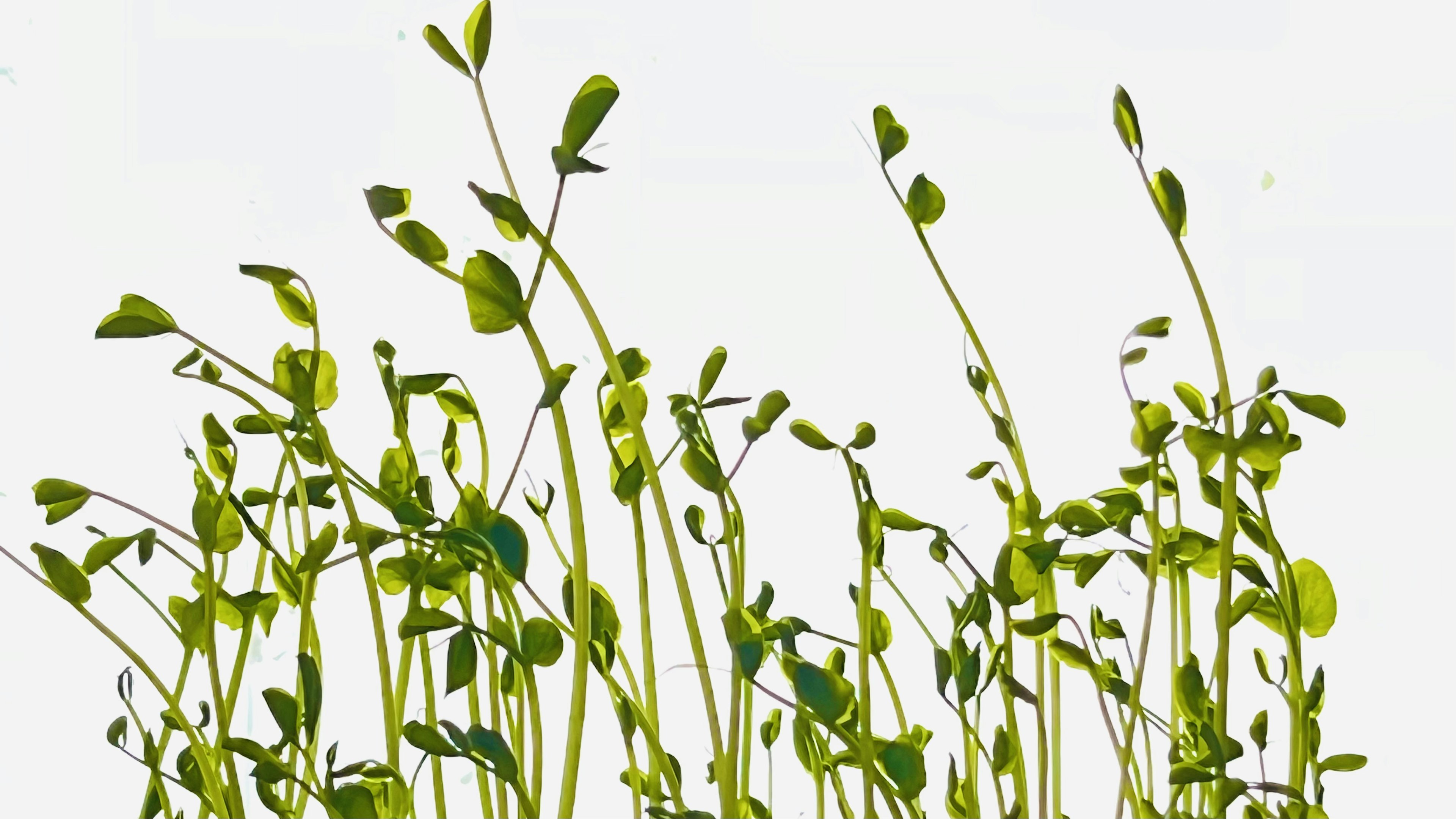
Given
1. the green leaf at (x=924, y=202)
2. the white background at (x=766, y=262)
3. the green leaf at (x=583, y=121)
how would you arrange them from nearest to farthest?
the green leaf at (x=583, y=121)
the green leaf at (x=924, y=202)
the white background at (x=766, y=262)

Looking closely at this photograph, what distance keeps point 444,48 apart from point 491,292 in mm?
104

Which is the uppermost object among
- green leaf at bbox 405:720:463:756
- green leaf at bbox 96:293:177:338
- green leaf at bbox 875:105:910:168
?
green leaf at bbox 875:105:910:168

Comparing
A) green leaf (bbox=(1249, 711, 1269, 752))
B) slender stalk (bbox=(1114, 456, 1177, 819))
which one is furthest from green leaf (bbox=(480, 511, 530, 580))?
green leaf (bbox=(1249, 711, 1269, 752))

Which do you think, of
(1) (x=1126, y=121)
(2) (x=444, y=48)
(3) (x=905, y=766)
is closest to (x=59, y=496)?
(2) (x=444, y=48)

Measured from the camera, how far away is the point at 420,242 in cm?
39

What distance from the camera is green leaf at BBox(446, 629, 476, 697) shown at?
38 centimetres

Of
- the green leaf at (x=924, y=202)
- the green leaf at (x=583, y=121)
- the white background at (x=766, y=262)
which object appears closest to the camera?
the green leaf at (x=583, y=121)

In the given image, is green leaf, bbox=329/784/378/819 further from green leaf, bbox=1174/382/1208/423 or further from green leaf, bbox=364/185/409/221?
green leaf, bbox=1174/382/1208/423

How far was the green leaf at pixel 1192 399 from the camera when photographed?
0.47 meters

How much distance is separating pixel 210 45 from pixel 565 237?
0.30 metres

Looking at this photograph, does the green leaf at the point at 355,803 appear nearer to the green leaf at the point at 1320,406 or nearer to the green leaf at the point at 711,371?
the green leaf at the point at 711,371

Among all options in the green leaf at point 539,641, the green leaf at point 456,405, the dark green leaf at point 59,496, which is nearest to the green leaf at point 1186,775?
the green leaf at point 539,641

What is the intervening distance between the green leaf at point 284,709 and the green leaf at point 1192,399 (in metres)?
0.39

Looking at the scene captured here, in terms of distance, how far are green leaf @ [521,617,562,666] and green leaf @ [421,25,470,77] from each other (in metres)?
0.21
